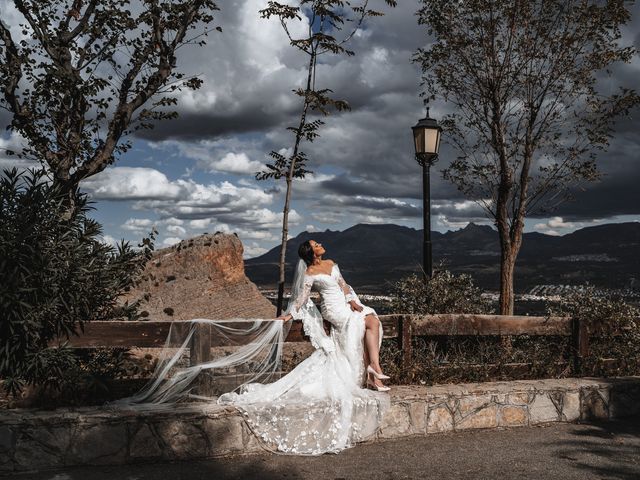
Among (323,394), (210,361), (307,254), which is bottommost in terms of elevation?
(323,394)

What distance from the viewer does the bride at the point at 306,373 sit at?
7383 millimetres

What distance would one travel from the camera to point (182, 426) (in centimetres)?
707

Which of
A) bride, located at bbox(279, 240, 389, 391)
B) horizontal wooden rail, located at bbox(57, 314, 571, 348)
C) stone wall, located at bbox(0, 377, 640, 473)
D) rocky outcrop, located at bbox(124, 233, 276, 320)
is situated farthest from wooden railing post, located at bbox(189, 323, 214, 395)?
rocky outcrop, located at bbox(124, 233, 276, 320)

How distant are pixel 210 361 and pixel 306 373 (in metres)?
1.17

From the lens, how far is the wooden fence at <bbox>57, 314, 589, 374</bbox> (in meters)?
7.57

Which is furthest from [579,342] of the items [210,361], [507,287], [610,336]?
[210,361]

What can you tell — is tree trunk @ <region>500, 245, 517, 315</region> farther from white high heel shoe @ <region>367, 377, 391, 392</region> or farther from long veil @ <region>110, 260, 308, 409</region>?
long veil @ <region>110, 260, 308, 409</region>

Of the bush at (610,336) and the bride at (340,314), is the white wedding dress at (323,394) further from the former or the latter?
the bush at (610,336)

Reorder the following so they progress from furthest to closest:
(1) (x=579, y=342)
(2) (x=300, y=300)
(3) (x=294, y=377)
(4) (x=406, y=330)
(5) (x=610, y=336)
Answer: (5) (x=610, y=336) → (1) (x=579, y=342) → (4) (x=406, y=330) → (2) (x=300, y=300) → (3) (x=294, y=377)

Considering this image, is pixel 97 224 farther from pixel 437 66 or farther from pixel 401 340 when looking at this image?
pixel 437 66

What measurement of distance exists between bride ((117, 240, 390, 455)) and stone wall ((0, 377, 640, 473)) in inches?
11.3

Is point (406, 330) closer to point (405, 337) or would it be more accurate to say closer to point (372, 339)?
point (405, 337)

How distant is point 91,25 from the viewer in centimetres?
1209

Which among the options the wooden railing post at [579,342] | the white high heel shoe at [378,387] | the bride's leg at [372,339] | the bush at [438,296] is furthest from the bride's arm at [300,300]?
the wooden railing post at [579,342]
